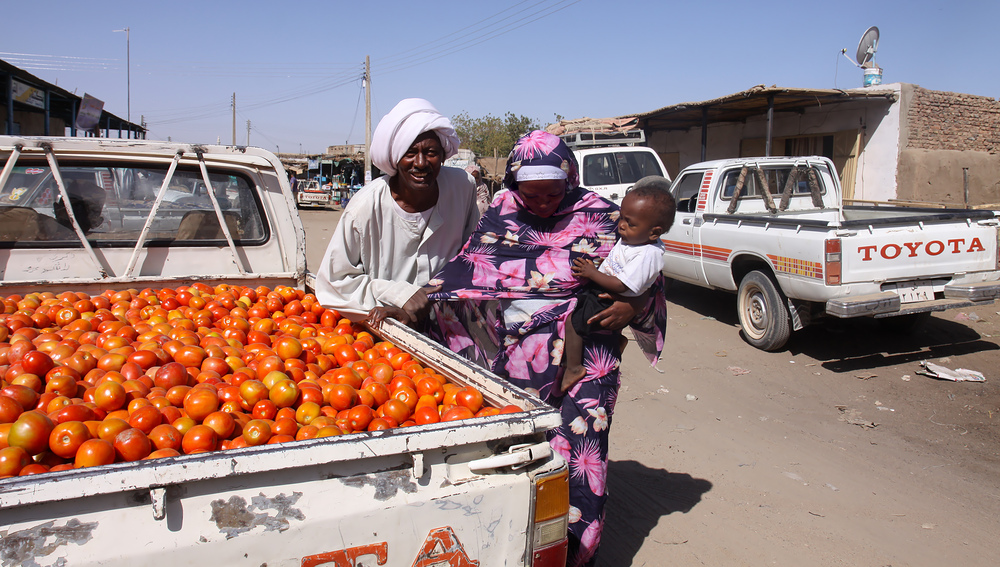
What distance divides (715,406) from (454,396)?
11.7 ft

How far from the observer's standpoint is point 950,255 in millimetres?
5703

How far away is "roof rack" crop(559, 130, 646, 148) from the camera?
491 inches

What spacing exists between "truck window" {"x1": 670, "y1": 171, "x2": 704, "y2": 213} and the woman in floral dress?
568 centimetres

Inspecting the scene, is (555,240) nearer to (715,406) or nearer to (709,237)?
(715,406)

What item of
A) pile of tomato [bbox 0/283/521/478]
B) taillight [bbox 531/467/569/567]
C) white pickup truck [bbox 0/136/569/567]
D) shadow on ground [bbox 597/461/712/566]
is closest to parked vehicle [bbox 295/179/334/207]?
pile of tomato [bbox 0/283/521/478]

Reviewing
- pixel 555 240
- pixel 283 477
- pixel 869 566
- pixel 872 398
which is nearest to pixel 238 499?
pixel 283 477

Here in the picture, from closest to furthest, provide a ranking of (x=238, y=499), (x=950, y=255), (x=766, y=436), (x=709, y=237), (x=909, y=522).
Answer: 1. (x=238, y=499)
2. (x=909, y=522)
3. (x=766, y=436)
4. (x=950, y=255)
5. (x=709, y=237)

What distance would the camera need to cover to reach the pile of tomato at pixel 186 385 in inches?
64.6

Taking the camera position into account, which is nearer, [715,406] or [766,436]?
[766,436]

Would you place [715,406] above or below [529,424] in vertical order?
below

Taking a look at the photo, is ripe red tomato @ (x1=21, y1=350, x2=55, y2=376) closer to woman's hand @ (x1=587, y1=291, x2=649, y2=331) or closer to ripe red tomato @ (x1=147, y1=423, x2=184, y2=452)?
ripe red tomato @ (x1=147, y1=423, x2=184, y2=452)

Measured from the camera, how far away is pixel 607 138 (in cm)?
1306

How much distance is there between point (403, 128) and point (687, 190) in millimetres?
6763

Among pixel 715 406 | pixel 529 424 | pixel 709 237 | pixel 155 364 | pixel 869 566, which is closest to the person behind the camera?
pixel 529 424
